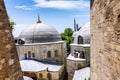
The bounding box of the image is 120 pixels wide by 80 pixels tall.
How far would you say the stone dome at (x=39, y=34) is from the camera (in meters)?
24.4

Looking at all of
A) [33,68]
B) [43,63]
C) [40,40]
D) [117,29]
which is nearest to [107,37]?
[117,29]

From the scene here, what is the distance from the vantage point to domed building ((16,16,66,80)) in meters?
19.7

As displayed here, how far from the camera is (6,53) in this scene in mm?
3828

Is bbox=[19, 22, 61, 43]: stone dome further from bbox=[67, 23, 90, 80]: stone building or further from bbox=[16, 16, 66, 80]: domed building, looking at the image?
bbox=[67, 23, 90, 80]: stone building

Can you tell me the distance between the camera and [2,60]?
3.61 meters

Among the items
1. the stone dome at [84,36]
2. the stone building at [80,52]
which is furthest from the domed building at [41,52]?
the stone dome at [84,36]

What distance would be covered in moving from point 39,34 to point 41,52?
2791 millimetres

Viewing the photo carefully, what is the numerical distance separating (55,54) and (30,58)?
12.2 ft

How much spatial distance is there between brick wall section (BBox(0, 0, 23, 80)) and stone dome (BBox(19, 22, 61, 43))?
791 inches

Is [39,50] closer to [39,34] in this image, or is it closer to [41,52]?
[41,52]

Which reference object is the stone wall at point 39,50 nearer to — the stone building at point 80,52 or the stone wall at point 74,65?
the stone building at point 80,52

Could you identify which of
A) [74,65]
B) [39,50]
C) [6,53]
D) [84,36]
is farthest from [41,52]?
[6,53]

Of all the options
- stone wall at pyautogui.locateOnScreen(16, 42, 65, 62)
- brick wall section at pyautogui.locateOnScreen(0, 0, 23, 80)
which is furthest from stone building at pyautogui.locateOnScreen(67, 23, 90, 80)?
brick wall section at pyautogui.locateOnScreen(0, 0, 23, 80)

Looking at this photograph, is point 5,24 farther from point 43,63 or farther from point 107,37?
point 43,63
